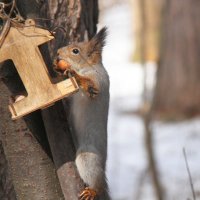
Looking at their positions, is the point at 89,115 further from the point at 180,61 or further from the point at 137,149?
the point at 180,61

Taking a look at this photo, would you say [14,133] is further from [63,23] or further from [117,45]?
[117,45]

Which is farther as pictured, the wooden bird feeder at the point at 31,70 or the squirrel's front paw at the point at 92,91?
the squirrel's front paw at the point at 92,91

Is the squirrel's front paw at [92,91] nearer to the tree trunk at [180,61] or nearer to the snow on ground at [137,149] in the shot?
the snow on ground at [137,149]

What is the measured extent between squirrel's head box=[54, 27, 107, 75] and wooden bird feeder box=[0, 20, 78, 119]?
8.6 inches

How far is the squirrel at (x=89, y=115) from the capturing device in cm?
226

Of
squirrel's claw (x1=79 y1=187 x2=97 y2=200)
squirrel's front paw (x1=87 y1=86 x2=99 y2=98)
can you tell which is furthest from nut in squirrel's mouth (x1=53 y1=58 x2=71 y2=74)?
squirrel's claw (x1=79 y1=187 x2=97 y2=200)

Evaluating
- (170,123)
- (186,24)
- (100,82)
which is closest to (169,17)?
(186,24)

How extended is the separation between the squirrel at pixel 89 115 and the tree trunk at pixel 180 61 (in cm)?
699

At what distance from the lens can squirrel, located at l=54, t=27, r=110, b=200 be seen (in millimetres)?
2258

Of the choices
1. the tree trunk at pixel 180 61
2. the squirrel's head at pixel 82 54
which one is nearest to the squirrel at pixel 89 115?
the squirrel's head at pixel 82 54

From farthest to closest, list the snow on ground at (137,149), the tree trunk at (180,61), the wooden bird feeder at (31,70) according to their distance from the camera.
A: the tree trunk at (180,61)
the snow on ground at (137,149)
the wooden bird feeder at (31,70)

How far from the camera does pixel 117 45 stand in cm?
1691

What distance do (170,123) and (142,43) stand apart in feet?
10.8

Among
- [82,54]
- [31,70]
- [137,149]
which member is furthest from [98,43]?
[137,149]
